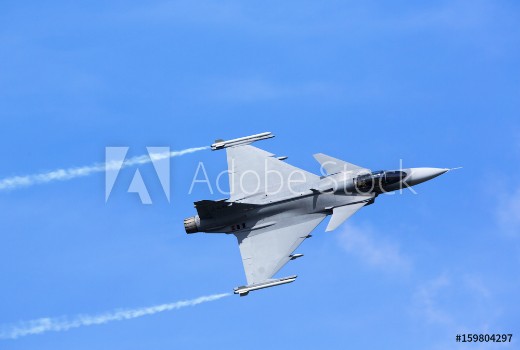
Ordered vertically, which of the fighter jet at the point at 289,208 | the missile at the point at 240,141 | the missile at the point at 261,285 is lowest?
the missile at the point at 261,285

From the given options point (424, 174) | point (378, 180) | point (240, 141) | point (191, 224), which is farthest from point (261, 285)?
point (424, 174)

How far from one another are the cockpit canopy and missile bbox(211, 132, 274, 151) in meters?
6.13

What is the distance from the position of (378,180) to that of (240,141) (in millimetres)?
7816

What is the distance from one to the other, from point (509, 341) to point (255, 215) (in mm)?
14030

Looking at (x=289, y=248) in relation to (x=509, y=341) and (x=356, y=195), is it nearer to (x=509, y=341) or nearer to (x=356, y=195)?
(x=356, y=195)

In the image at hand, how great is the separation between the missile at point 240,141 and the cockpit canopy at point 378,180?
20.1 feet

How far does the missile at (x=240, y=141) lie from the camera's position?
51.0 meters

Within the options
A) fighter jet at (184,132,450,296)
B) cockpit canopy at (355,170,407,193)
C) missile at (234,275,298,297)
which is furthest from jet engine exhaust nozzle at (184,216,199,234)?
cockpit canopy at (355,170,407,193)

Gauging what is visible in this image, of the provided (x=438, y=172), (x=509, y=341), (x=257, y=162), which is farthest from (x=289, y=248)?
(x=509, y=341)

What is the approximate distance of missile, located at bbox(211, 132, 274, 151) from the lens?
51.0 metres

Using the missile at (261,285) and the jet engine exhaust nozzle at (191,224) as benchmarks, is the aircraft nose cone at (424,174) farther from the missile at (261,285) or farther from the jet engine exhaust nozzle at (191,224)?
the jet engine exhaust nozzle at (191,224)

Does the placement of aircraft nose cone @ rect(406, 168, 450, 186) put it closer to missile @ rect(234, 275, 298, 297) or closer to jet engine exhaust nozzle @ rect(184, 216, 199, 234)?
missile @ rect(234, 275, 298, 297)

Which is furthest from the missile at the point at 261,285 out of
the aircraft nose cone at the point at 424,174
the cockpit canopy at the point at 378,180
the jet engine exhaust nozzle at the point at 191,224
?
the aircraft nose cone at the point at 424,174

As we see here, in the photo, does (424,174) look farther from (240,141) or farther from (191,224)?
(191,224)
